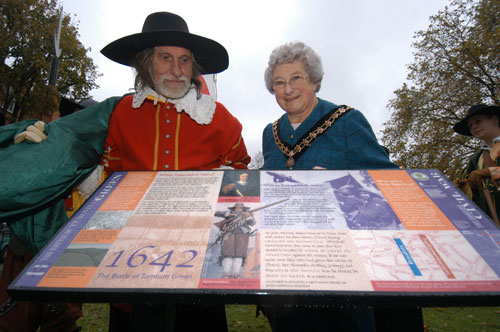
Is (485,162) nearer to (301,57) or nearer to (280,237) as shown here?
(301,57)

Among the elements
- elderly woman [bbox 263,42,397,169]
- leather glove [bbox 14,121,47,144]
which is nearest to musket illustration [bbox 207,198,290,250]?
elderly woman [bbox 263,42,397,169]

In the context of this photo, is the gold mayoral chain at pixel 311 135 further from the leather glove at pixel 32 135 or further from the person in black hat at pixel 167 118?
the leather glove at pixel 32 135

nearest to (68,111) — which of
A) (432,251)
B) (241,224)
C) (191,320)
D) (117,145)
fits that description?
(117,145)

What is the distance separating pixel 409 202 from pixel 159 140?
182cm

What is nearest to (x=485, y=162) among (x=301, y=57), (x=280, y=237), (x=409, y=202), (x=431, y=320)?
(x=431, y=320)

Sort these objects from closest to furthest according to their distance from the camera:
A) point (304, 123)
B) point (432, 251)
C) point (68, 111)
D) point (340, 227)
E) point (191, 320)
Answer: point (432, 251), point (340, 227), point (191, 320), point (304, 123), point (68, 111)

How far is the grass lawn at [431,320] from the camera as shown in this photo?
443cm

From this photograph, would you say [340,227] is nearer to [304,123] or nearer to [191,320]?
[304,123]

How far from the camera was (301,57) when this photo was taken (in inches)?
93.6

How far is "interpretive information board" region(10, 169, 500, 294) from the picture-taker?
110cm

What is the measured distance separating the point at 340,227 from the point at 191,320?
60.4 inches

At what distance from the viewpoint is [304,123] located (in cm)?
240

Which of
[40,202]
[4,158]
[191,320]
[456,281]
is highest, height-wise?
[4,158]

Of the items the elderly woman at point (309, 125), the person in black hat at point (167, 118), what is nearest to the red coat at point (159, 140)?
the person in black hat at point (167, 118)
